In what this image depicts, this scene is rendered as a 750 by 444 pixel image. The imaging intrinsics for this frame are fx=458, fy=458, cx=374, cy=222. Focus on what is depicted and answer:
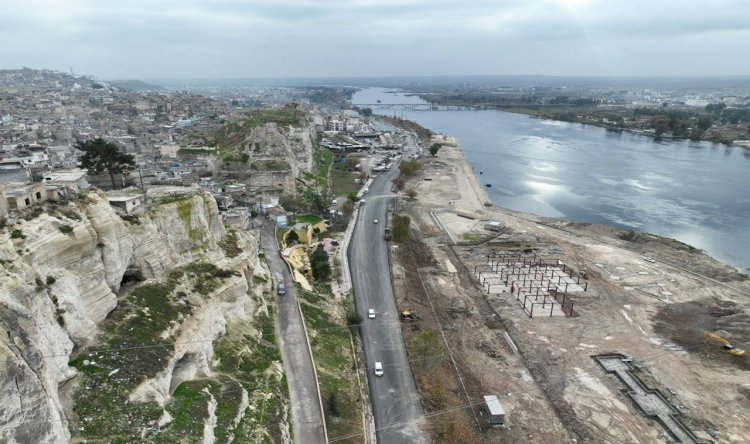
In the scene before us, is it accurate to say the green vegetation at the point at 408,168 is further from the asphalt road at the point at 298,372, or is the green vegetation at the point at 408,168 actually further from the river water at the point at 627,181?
the asphalt road at the point at 298,372

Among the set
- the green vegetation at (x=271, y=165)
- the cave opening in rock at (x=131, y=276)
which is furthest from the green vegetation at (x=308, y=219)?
the cave opening in rock at (x=131, y=276)

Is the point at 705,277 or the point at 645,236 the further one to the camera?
the point at 645,236

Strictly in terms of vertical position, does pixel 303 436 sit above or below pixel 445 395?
above

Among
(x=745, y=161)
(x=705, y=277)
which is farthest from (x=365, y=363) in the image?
(x=745, y=161)

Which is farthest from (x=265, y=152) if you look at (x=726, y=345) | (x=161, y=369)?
(x=726, y=345)

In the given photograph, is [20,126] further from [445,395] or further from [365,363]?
[445,395]

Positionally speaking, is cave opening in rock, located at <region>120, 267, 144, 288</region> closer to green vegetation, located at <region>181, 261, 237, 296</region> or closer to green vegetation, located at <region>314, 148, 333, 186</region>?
green vegetation, located at <region>181, 261, 237, 296</region>

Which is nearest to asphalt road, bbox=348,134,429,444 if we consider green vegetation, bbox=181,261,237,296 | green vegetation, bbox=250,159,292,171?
green vegetation, bbox=181,261,237,296
